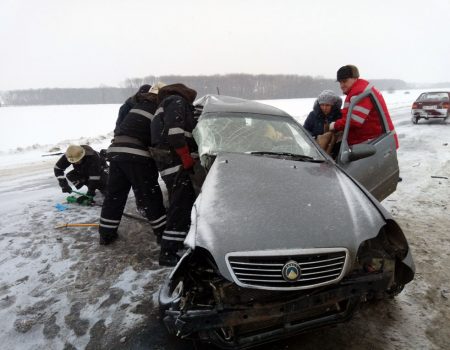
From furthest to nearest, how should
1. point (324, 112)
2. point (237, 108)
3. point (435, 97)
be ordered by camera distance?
1. point (435, 97)
2. point (324, 112)
3. point (237, 108)

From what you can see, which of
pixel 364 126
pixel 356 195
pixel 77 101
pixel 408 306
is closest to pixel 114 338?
pixel 356 195

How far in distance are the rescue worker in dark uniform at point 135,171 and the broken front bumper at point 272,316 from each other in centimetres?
190

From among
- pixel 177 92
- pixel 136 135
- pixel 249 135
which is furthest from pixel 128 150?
pixel 249 135

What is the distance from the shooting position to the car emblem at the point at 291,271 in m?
1.73

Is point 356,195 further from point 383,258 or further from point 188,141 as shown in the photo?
point 188,141

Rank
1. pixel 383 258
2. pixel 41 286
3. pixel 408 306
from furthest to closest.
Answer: pixel 41 286 → pixel 408 306 → pixel 383 258

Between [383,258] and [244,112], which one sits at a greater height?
[244,112]

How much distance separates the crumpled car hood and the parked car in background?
1195 centimetres

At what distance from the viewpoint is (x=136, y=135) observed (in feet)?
11.8

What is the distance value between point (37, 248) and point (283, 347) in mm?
2893

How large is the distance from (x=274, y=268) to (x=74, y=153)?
3.95 meters

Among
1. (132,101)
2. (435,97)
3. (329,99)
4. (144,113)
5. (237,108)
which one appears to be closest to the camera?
(237,108)

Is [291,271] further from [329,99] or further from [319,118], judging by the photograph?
[319,118]

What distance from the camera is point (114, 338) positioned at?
2.25 meters
